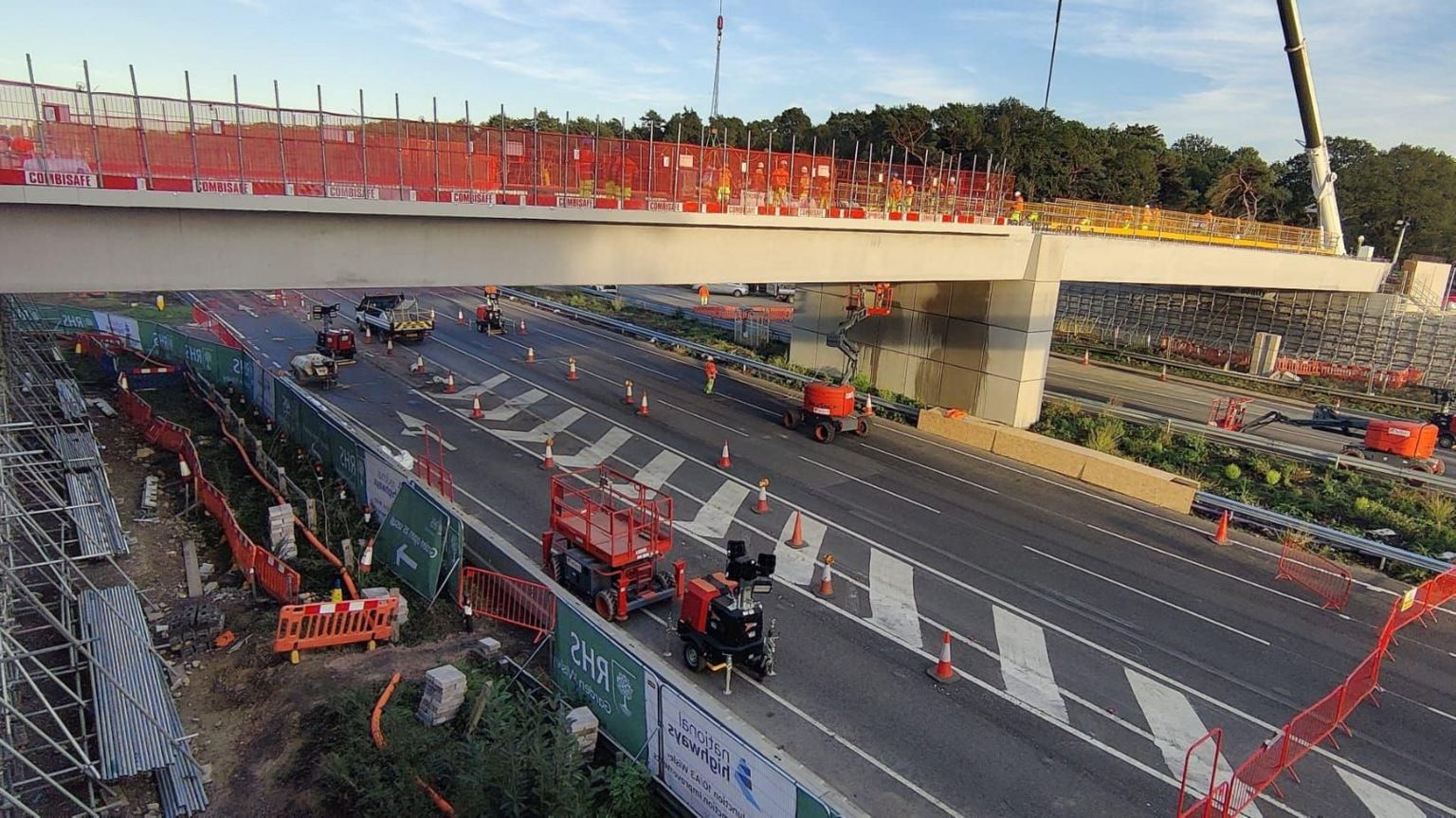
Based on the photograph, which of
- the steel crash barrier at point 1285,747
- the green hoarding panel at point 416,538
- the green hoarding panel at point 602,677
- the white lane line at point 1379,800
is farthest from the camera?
the green hoarding panel at point 416,538

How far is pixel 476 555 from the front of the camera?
45.6 ft

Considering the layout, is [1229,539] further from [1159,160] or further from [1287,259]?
[1159,160]

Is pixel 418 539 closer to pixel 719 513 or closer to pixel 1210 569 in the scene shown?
pixel 719 513

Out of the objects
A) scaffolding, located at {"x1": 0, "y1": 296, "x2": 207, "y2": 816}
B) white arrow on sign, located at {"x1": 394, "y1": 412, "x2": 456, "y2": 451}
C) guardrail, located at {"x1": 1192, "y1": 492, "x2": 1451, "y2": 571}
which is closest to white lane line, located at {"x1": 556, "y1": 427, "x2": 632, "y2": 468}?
white arrow on sign, located at {"x1": 394, "y1": 412, "x2": 456, "y2": 451}

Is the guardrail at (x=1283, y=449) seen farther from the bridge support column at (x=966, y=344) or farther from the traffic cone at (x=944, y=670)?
the traffic cone at (x=944, y=670)

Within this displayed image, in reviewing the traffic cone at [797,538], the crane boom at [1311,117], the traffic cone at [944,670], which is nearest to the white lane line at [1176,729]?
the traffic cone at [944,670]

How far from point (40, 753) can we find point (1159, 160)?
93.0 metres

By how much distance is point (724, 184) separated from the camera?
767 inches

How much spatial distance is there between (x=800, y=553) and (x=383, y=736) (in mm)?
8615

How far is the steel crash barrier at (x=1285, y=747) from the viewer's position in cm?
923

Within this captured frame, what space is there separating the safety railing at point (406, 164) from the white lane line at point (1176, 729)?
1334cm

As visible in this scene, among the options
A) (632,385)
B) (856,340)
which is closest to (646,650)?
(632,385)

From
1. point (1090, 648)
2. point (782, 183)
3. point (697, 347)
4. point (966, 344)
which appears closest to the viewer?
point (1090, 648)

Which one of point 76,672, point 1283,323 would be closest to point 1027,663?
point 76,672
